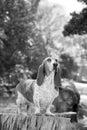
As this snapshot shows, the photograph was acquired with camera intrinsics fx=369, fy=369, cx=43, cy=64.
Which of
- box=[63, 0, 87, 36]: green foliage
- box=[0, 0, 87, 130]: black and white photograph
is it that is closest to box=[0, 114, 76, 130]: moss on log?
box=[0, 0, 87, 130]: black and white photograph

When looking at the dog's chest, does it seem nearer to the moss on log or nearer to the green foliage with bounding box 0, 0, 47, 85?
the moss on log

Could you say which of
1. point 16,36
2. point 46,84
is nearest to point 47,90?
point 46,84

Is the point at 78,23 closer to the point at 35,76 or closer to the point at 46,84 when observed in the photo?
the point at 46,84

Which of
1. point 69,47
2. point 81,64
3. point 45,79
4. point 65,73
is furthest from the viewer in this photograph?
point 69,47

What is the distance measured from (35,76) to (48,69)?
1500cm

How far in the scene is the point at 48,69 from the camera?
6289 mm

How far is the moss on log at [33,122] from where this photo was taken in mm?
6227

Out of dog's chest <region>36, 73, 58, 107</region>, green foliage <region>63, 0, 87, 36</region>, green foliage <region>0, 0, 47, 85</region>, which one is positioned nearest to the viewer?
dog's chest <region>36, 73, 58, 107</region>

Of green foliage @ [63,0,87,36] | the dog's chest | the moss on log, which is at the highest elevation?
green foliage @ [63,0,87,36]

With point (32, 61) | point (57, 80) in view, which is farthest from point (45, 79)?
point (32, 61)

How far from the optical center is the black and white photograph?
636 centimetres

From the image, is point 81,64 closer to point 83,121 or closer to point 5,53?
point 5,53

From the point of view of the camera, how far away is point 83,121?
40.8ft

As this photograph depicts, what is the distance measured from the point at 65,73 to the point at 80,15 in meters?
15.7
